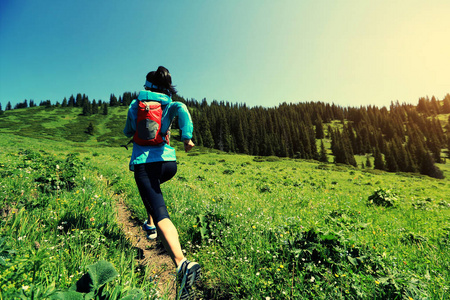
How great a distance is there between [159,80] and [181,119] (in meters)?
0.90

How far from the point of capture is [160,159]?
3061 millimetres

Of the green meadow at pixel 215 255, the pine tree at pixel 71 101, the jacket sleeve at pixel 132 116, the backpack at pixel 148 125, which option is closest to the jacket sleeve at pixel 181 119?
the backpack at pixel 148 125

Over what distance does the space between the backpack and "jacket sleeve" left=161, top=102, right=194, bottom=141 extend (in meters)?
0.13

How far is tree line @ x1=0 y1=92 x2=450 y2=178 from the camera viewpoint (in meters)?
98.8

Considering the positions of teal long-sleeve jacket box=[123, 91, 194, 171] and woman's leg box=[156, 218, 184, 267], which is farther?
teal long-sleeve jacket box=[123, 91, 194, 171]

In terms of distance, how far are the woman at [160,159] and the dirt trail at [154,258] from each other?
17.5 inches

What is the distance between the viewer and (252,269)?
2902mm

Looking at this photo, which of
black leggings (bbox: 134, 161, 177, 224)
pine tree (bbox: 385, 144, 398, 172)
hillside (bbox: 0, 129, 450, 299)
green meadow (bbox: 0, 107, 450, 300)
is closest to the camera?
green meadow (bbox: 0, 107, 450, 300)

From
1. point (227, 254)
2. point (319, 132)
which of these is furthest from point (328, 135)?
point (227, 254)

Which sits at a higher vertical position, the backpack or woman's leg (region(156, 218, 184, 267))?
the backpack

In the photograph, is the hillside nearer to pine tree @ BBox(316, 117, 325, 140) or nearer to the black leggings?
the black leggings

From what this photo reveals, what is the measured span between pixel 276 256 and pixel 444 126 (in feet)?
738

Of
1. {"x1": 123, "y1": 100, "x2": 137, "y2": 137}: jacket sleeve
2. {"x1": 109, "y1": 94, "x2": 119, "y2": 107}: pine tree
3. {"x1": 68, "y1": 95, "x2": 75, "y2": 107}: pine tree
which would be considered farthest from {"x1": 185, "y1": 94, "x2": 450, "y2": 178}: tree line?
{"x1": 68, "y1": 95, "x2": 75, "y2": 107}: pine tree

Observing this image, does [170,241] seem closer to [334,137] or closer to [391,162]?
[391,162]
